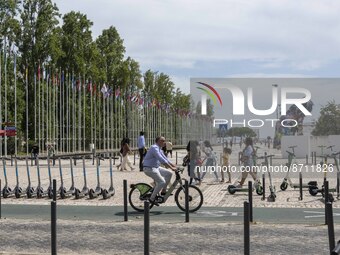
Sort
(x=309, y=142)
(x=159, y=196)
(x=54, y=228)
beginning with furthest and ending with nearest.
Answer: (x=309, y=142) → (x=159, y=196) → (x=54, y=228)

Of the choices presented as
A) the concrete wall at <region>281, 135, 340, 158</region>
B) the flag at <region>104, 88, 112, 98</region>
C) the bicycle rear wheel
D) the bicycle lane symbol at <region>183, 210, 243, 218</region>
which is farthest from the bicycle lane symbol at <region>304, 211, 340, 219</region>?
the flag at <region>104, 88, 112, 98</region>

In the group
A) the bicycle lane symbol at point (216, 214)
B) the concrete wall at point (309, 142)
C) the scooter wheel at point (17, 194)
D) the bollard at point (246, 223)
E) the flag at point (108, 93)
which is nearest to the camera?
the bollard at point (246, 223)

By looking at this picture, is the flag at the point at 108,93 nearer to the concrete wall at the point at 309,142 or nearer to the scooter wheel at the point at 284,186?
the concrete wall at the point at 309,142

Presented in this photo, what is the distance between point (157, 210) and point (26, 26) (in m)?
48.4

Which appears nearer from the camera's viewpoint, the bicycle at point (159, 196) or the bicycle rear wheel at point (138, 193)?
the bicycle at point (159, 196)

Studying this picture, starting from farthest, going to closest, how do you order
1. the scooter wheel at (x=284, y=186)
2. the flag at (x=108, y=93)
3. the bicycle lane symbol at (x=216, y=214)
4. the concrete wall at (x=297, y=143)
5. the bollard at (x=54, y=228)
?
the flag at (x=108, y=93) < the concrete wall at (x=297, y=143) < the scooter wheel at (x=284, y=186) < the bicycle lane symbol at (x=216, y=214) < the bollard at (x=54, y=228)

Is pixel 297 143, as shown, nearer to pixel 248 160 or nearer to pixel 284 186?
pixel 248 160

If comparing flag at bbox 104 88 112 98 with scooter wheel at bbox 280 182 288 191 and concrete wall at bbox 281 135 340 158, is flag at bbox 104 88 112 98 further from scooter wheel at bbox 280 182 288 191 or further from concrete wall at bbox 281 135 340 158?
scooter wheel at bbox 280 182 288 191

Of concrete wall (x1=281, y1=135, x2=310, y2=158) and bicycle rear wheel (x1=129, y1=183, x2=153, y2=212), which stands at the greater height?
concrete wall (x1=281, y1=135, x2=310, y2=158)

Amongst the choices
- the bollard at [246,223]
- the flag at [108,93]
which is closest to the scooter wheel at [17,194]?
the bollard at [246,223]

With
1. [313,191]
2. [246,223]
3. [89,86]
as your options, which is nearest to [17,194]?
[313,191]

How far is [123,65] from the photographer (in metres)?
78.4

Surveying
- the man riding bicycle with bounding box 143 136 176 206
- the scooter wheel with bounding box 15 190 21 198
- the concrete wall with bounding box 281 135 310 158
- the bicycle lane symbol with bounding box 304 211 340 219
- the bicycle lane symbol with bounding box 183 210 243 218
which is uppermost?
the concrete wall with bounding box 281 135 310 158

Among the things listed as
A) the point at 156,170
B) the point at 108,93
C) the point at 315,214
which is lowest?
the point at 315,214
